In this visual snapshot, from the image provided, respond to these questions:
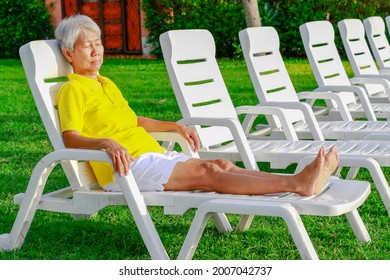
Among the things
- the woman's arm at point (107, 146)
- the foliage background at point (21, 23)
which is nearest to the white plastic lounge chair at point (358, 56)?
the woman's arm at point (107, 146)

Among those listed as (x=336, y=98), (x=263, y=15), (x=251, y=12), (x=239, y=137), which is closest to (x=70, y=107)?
(x=239, y=137)

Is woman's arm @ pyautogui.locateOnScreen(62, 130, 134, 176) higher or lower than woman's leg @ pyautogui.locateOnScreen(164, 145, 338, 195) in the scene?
higher

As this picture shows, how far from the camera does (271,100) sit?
7.03 m

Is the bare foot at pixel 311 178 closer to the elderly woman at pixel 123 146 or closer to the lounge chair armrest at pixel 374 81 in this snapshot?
the elderly woman at pixel 123 146

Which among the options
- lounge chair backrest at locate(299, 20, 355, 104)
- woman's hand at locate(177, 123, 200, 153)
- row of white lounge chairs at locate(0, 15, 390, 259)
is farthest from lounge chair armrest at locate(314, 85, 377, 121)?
woman's hand at locate(177, 123, 200, 153)

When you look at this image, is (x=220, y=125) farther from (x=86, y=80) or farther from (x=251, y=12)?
(x=251, y=12)

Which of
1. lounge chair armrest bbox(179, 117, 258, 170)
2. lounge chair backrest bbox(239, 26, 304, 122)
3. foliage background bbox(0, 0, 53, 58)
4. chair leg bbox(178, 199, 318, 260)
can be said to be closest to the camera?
chair leg bbox(178, 199, 318, 260)

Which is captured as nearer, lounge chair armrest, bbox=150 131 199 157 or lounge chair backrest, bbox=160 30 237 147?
lounge chair armrest, bbox=150 131 199 157

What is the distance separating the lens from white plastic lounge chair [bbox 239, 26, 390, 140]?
251 inches

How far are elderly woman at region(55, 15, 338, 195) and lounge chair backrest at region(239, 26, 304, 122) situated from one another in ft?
7.48

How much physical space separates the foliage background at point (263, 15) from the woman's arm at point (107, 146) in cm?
1261

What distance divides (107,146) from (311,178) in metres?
1.03

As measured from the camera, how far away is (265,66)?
7121 mm

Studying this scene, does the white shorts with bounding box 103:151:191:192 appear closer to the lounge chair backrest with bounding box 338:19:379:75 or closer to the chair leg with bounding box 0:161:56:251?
the chair leg with bounding box 0:161:56:251
